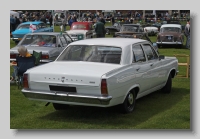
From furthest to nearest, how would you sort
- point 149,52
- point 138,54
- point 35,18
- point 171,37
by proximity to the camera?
point 35,18, point 171,37, point 149,52, point 138,54

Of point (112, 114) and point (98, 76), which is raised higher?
point (98, 76)

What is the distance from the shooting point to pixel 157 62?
28.9 feet

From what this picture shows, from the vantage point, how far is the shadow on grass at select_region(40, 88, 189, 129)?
702 centimetres

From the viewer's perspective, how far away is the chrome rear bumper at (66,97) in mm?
6492

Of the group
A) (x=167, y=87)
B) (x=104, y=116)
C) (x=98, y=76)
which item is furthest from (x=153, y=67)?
(x=98, y=76)

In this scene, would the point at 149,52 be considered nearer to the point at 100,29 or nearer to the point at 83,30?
the point at 100,29

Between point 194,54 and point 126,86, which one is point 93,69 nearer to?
point 126,86

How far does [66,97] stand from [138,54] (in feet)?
6.95

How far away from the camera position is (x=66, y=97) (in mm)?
6688

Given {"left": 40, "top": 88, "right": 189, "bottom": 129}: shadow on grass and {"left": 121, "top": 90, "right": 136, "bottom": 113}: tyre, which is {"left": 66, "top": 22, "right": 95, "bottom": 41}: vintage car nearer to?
{"left": 40, "top": 88, "right": 189, "bottom": 129}: shadow on grass

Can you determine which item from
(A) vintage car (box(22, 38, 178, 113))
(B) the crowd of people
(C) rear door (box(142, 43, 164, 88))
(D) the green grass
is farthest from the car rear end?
(B) the crowd of people

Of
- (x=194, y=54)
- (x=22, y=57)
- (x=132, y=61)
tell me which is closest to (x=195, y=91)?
(x=194, y=54)

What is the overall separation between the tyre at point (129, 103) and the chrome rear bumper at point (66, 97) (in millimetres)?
A: 834

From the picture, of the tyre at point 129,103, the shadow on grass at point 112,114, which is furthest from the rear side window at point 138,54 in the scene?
the shadow on grass at point 112,114
